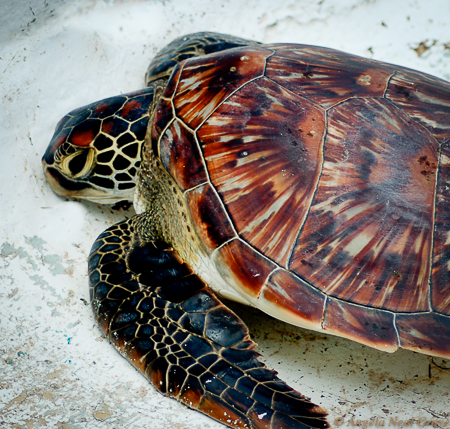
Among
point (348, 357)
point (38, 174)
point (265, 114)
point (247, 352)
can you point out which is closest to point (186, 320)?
point (247, 352)

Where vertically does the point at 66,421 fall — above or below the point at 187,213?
below

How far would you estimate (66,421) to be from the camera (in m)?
1.13

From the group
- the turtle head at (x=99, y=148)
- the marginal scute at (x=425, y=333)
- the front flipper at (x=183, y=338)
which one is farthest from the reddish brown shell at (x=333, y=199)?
the turtle head at (x=99, y=148)

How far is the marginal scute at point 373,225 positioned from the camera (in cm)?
119

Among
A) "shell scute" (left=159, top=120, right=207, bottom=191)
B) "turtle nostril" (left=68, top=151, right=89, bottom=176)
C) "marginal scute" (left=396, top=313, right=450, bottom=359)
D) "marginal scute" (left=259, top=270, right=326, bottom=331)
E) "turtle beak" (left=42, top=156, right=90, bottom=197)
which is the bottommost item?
"marginal scute" (left=396, top=313, right=450, bottom=359)

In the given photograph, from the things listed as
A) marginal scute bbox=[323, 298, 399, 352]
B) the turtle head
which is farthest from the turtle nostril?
marginal scute bbox=[323, 298, 399, 352]

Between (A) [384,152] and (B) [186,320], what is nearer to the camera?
(A) [384,152]

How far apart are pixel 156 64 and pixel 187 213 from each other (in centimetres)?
95

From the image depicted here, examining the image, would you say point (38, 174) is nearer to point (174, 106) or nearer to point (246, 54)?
point (174, 106)

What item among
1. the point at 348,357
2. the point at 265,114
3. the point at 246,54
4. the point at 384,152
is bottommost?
the point at 348,357

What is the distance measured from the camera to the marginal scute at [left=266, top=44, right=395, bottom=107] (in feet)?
4.29

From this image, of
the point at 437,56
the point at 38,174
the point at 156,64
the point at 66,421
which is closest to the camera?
the point at 66,421

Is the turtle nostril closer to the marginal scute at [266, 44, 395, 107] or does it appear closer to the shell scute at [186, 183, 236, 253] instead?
the shell scute at [186, 183, 236, 253]

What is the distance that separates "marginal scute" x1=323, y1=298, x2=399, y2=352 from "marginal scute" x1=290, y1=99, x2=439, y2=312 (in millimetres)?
23
